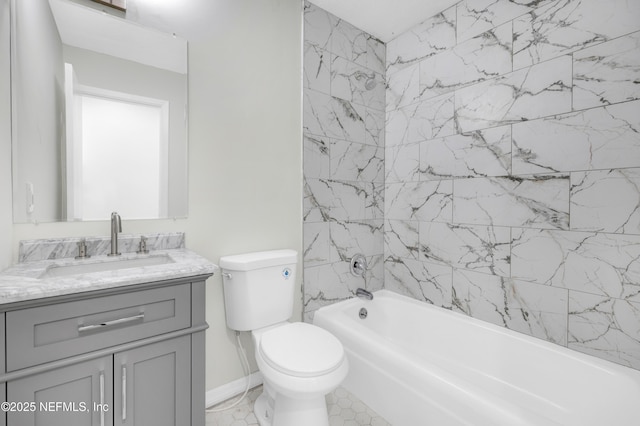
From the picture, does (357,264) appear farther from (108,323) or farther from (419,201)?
(108,323)

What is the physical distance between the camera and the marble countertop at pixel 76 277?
914 millimetres

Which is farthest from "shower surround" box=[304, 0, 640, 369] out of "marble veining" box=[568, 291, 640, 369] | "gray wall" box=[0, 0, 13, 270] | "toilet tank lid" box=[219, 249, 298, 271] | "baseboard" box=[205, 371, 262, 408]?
"gray wall" box=[0, 0, 13, 270]

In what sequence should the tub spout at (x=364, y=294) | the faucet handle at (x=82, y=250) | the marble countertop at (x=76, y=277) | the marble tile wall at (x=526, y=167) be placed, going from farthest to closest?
the tub spout at (x=364, y=294) < the marble tile wall at (x=526, y=167) < the faucet handle at (x=82, y=250) < the marble countertop at (x=76, y=277)

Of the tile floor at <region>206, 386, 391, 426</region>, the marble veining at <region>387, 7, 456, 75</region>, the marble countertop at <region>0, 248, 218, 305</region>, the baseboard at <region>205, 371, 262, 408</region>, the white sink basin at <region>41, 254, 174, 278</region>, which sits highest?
the marble veining at <region>387, 7, 456, 75</region>

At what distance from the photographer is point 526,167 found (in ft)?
5.80

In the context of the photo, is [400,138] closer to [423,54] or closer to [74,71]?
[423,54]

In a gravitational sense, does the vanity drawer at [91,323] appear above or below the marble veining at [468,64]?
below

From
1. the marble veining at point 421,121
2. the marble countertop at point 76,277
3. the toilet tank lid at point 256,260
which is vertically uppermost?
the marble veining at point 421,121

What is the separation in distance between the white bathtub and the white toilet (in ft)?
1.13

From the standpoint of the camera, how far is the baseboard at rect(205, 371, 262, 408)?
1779mm

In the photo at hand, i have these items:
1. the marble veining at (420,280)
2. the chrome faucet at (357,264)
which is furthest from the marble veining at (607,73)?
the chrome faucet at (357,264)

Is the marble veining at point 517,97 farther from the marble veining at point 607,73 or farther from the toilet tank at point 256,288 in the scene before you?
the toilet tank at point 256,288

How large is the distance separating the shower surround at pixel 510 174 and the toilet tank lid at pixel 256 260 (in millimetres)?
363

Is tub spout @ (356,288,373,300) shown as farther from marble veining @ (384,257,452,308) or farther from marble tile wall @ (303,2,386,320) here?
marble veining @ (384,257,452,308)
